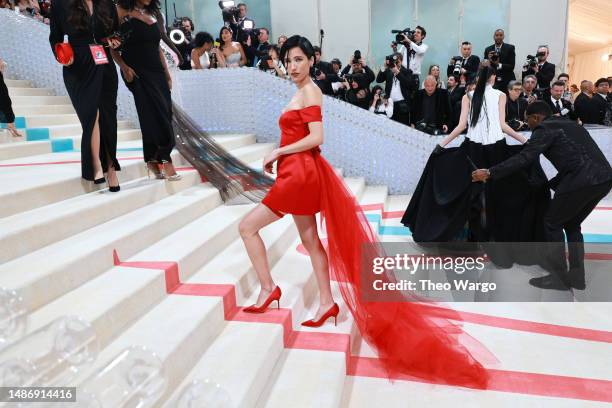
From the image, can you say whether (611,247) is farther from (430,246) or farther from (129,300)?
(129,300)

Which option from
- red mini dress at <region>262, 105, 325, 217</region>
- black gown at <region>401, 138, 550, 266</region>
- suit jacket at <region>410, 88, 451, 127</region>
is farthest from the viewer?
suit jacket at <region>410, 88, 451, 127</region>

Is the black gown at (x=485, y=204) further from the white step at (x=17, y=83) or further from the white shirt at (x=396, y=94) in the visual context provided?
the white step at (x=17, y=83)

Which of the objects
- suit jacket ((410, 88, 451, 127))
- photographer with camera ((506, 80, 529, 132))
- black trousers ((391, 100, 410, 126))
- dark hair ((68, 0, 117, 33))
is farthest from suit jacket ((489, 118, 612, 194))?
black trousers ((391, 100, 410, 126))

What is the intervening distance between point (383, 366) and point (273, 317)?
63cm

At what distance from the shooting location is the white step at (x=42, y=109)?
503cm

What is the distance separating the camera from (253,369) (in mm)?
2002

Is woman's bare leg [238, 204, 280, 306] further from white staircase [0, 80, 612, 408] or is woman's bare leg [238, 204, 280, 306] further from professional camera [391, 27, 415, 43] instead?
professional camera [391, 27, 415, 43]

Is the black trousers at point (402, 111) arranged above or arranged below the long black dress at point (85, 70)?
below

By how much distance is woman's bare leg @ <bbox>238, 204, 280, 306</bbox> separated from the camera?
241 centimetres

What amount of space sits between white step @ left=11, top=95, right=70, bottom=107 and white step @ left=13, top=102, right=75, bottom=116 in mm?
107

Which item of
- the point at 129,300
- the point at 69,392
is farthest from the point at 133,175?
the point at 69,392

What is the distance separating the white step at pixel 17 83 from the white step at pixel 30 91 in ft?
0.63

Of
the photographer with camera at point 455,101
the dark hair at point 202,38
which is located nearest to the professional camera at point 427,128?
the photographer with camera at point 455,101

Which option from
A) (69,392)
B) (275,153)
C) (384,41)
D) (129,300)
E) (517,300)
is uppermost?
(384,41)
